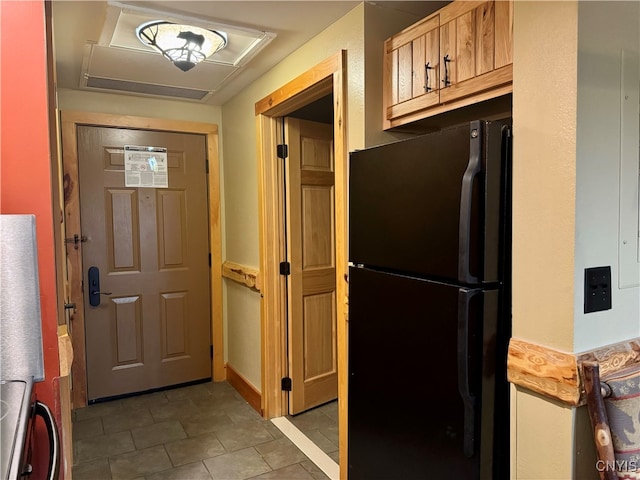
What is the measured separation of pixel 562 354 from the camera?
1.26m

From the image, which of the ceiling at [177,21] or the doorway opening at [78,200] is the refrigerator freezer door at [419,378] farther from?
the doorway opening at [78,200]

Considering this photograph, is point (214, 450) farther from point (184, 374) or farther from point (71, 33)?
point (71, 33)

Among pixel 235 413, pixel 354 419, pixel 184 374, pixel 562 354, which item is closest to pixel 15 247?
pixel 354 419

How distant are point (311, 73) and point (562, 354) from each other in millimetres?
1768

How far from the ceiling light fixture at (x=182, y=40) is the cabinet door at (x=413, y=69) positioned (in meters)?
0.91

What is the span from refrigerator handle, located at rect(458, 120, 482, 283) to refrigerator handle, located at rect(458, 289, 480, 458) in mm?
61

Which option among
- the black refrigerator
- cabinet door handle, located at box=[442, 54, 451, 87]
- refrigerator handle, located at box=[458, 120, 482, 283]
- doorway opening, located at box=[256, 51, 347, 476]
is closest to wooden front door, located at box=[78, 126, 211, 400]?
doorway opening, located at box=[256, 51, 347, 476]

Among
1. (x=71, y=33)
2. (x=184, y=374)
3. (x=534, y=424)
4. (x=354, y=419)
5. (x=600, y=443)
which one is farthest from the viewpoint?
(x=184, y=374)

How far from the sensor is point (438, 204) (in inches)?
56.8

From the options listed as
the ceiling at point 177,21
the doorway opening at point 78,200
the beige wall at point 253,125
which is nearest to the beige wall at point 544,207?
the beige wall at point 253,125

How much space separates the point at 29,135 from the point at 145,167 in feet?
7.03

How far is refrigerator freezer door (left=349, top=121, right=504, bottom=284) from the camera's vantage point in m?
1.34

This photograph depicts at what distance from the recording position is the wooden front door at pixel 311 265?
3.04 metres

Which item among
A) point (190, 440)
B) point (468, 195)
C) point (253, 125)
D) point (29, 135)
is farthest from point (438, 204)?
point (190, 440)
